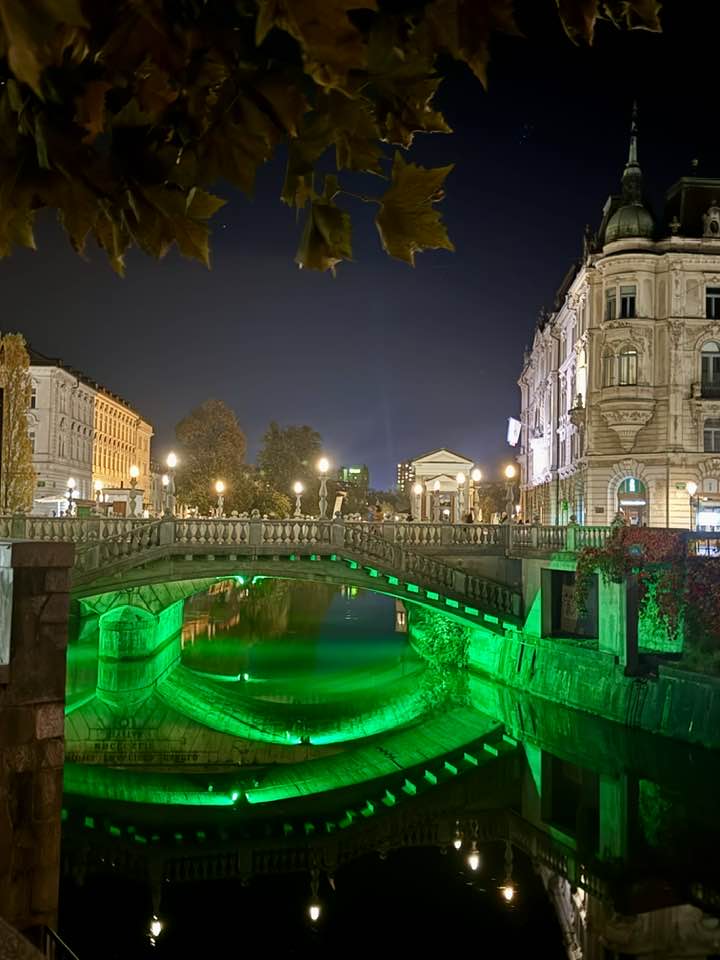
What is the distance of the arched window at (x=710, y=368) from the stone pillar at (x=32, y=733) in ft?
120

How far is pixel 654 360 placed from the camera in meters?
39.7

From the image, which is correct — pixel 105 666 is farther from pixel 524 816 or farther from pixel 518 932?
pixel 518 932

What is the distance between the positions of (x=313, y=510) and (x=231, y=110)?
196ft

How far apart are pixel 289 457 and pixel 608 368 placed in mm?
29500

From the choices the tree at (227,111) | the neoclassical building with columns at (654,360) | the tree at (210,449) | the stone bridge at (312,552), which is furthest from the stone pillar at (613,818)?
the tree at (210,449)

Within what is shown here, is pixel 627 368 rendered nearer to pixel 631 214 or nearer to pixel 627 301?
pixel 627 301

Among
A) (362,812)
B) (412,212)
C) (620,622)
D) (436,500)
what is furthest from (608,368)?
Answer: (412,212)

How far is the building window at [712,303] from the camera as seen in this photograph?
129ft

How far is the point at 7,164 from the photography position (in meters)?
2.71

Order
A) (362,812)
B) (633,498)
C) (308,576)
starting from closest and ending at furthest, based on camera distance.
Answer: (362,812) < (308,576) < (633,498)

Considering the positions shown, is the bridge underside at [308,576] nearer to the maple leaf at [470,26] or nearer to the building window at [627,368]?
the building window at [627,368]

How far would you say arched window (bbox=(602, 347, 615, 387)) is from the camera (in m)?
40.3

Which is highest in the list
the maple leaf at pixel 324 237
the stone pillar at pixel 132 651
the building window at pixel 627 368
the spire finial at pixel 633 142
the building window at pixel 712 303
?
the spire finial at pixel 633 142

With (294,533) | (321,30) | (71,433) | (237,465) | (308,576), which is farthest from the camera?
(71,433)
